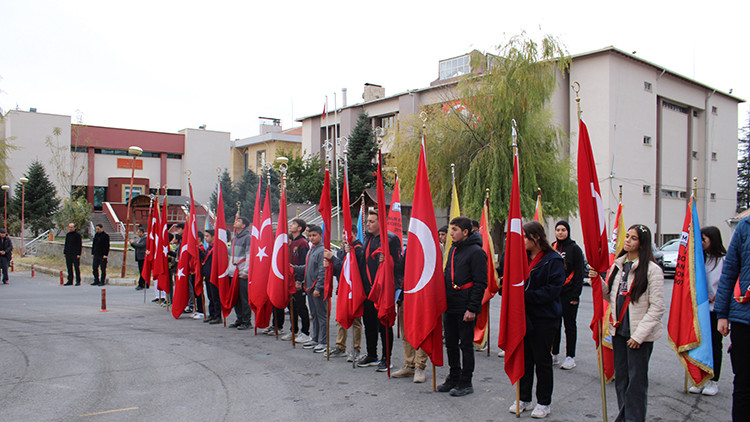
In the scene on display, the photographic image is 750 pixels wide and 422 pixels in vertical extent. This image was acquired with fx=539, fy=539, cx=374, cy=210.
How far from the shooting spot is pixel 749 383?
4.21m

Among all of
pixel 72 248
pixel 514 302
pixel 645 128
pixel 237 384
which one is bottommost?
pixel 237 384

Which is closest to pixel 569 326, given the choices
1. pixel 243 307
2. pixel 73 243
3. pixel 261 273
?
pixel 261 273

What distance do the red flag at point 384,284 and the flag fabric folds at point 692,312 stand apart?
10.7 feet

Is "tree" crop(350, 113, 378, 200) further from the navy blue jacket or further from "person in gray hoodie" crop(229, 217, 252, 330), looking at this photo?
the navy blue jacket

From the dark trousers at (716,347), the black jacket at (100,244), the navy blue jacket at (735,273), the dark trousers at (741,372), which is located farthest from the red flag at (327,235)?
the black jacket at (100,244)

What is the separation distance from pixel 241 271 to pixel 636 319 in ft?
24.7

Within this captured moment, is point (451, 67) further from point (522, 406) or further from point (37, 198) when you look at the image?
point (522, 406)

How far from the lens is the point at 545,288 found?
5398mm

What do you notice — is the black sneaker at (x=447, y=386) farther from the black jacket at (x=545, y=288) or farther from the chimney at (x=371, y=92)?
the chimney at (x=371, y=92)

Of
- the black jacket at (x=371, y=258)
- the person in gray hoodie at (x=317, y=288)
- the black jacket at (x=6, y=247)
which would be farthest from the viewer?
the black jacket at (x=6, y=247)

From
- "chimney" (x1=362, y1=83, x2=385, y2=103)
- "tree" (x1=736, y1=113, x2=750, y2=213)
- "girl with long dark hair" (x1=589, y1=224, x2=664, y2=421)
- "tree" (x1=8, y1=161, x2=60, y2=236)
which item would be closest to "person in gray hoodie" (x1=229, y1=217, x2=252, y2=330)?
"girl with long dark hair" (x1=589, y1=224, x2=664, y2=421)

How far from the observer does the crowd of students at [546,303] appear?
4.48 m

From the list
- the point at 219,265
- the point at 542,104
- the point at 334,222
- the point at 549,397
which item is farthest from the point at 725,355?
the point at 334,222

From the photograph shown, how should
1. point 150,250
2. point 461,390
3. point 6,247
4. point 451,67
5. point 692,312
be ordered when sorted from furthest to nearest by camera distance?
point 451,67, point 6,247, point 150,250, point 461,390, point 692,312
